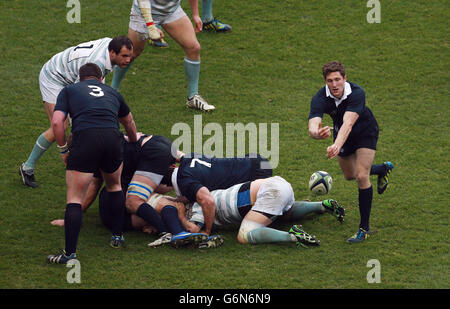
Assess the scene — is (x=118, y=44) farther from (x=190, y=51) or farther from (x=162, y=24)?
(x=190, y=51)

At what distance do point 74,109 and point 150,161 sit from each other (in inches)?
44.5

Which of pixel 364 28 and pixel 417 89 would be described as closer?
pixel 417 89

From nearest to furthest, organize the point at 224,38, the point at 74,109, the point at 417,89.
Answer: the point at 74,109, the point at 417,89, the point at 224,38

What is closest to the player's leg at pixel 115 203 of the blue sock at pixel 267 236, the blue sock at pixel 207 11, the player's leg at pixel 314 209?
the blue sock at pixel 267 236

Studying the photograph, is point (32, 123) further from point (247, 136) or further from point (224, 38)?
point (224, 38)

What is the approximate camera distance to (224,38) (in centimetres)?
1170

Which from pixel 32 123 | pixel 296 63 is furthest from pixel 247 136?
pixel 32 123

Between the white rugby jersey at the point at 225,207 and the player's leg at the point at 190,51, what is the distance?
2.99 m

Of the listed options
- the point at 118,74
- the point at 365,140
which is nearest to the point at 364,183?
the point at 365,140

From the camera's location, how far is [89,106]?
6.33m

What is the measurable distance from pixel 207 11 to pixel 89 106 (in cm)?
572

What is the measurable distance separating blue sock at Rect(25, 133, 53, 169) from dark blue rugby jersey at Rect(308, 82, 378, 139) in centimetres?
320

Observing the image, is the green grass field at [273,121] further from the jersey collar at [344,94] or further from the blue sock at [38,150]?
the jersey collar at [344,94]

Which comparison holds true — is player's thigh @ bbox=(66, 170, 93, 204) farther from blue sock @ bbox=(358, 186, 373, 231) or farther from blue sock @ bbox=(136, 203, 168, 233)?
blue sock @ bbox=(358, 186, 373, 231)
